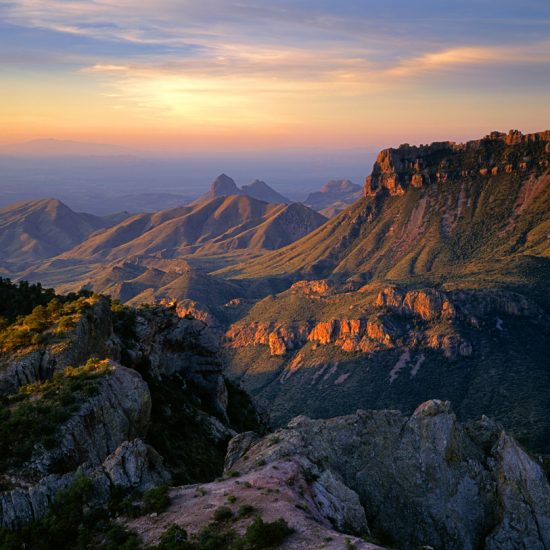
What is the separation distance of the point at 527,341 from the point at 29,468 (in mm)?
164595

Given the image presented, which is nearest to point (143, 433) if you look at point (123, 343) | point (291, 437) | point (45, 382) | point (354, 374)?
point (45, 382)

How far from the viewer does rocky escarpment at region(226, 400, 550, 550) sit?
30.7m

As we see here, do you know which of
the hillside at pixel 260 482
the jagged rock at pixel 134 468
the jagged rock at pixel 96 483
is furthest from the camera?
the jagged rock at pixel 134 468

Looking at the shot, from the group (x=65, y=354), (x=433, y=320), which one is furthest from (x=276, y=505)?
(x=433, y=320)

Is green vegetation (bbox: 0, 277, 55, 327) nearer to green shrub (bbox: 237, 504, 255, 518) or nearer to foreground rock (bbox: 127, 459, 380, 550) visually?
foreground rock (bbox: 127, 459, 380, 550)

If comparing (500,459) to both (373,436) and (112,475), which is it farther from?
(112,475)

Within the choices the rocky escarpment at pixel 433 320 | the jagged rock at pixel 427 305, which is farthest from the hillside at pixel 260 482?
the jagged rock at pixel 427 305

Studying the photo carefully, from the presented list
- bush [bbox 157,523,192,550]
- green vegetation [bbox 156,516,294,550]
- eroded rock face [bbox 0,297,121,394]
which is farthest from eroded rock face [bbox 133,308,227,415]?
green vegetation [bbox 156,516,294,550]

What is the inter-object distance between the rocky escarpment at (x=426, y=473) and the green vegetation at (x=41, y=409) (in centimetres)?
1158

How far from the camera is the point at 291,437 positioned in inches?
1351

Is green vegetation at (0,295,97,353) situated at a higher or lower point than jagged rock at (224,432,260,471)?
higher

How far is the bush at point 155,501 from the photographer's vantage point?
29.1m

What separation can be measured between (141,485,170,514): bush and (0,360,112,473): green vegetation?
9.28m

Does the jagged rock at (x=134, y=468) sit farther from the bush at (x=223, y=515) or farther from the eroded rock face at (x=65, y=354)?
the eroded rock face at (x=65, y=354)
